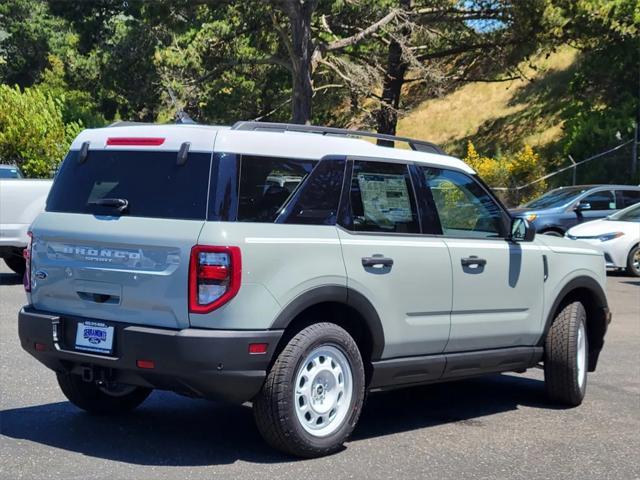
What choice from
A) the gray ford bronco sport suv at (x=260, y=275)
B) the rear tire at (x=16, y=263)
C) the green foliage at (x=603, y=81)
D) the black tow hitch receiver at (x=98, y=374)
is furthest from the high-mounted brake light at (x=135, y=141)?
the green foliage at (x=603, y=81)

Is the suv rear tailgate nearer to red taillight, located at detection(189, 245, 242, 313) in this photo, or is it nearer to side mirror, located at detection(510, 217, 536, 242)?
red taillight, located at detection(189, 245, 242, 313)

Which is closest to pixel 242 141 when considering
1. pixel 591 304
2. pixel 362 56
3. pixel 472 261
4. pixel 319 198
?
pixel 319 198

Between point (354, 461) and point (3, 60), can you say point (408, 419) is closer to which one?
point (354, 461)

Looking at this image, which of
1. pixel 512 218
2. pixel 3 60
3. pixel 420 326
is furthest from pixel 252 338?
pixel 3 60

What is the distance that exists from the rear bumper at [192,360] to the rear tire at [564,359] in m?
2.90

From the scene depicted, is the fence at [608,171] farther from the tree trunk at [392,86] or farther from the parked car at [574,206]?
the parked car at [574,206]

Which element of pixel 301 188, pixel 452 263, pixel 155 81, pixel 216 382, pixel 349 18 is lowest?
pixel 216 382

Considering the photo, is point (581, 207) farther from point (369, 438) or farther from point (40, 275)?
point (40, 275)

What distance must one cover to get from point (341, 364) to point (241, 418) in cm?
131

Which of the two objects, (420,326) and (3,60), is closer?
(420,326)

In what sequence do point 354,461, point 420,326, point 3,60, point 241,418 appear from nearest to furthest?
point 354,461 < point 420,326 < point 241,418 < point 3,60

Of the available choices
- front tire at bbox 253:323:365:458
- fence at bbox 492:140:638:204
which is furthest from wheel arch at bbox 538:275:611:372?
fence at bbox 492:140:638:204

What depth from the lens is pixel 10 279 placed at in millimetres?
16391

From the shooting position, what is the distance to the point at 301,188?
20.5 ft
